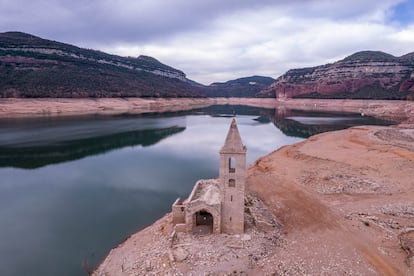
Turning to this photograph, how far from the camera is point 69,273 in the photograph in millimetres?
13969

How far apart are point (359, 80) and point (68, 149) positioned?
5137 inches

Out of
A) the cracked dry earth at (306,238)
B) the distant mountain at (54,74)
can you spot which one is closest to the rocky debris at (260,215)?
the cracked dry earth at (306,238)

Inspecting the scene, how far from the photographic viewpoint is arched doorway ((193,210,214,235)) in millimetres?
15406

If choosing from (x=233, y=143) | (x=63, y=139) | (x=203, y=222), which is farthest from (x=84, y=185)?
(x=63, y=139)

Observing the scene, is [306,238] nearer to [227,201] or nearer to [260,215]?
[260,215]

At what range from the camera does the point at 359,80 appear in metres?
135

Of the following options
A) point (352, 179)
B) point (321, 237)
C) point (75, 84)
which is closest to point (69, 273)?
point (321, 237)

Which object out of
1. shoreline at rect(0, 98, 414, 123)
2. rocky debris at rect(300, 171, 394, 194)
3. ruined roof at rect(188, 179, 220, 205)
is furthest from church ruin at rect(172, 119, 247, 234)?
shoreline at rect(0, 98, 414, 123)

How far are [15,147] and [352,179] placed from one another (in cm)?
4061

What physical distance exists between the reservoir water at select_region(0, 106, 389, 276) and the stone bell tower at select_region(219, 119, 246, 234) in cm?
187

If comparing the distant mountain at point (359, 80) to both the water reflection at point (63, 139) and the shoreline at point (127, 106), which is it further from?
the water reflection at point (63, 139)

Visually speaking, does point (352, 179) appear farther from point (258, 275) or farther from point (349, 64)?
point (349, 64)

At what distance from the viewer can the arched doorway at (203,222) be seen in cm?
1541

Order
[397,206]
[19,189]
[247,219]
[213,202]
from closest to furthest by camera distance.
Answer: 1. [213,202]
2. [247,219]
3. [397,206]
4. [19,189]
